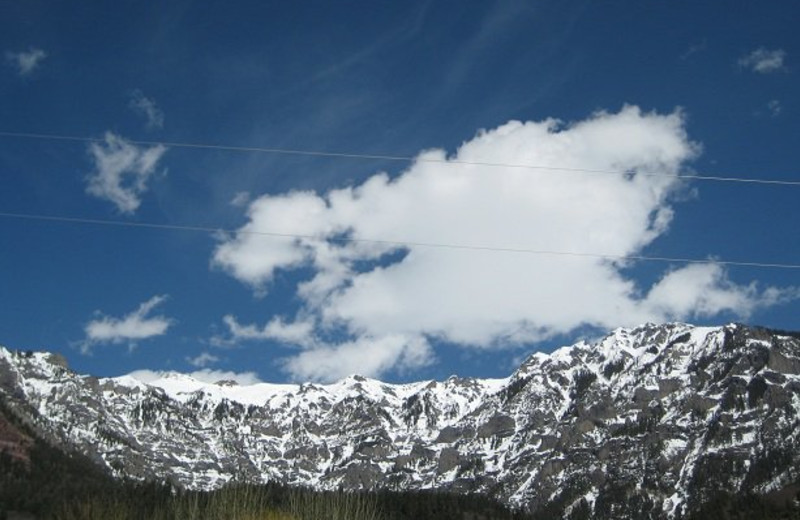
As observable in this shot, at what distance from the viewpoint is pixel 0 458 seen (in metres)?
149

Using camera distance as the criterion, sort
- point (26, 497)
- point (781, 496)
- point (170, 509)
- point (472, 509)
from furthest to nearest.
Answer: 1. point (781, 496)
2. point (472, 509)
3. point (26, 497)
4. point (170, 509)

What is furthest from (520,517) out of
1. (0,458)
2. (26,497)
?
(0,458)

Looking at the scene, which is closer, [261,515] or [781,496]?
[261,515]

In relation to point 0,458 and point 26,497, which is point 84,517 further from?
point 0,458

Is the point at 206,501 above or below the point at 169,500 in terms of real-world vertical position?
below

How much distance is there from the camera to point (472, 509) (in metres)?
166

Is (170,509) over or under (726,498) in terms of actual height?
under

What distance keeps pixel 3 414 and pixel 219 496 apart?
188006mm

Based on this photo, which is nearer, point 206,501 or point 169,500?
point 206,501

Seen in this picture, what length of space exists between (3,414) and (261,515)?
189795 mm

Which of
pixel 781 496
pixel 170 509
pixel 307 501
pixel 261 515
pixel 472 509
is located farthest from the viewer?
pixel 781 496

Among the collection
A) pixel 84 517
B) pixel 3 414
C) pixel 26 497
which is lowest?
pixel 84 517

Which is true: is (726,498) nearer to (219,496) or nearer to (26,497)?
(26,497)

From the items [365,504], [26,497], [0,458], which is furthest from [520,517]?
[365,504]
